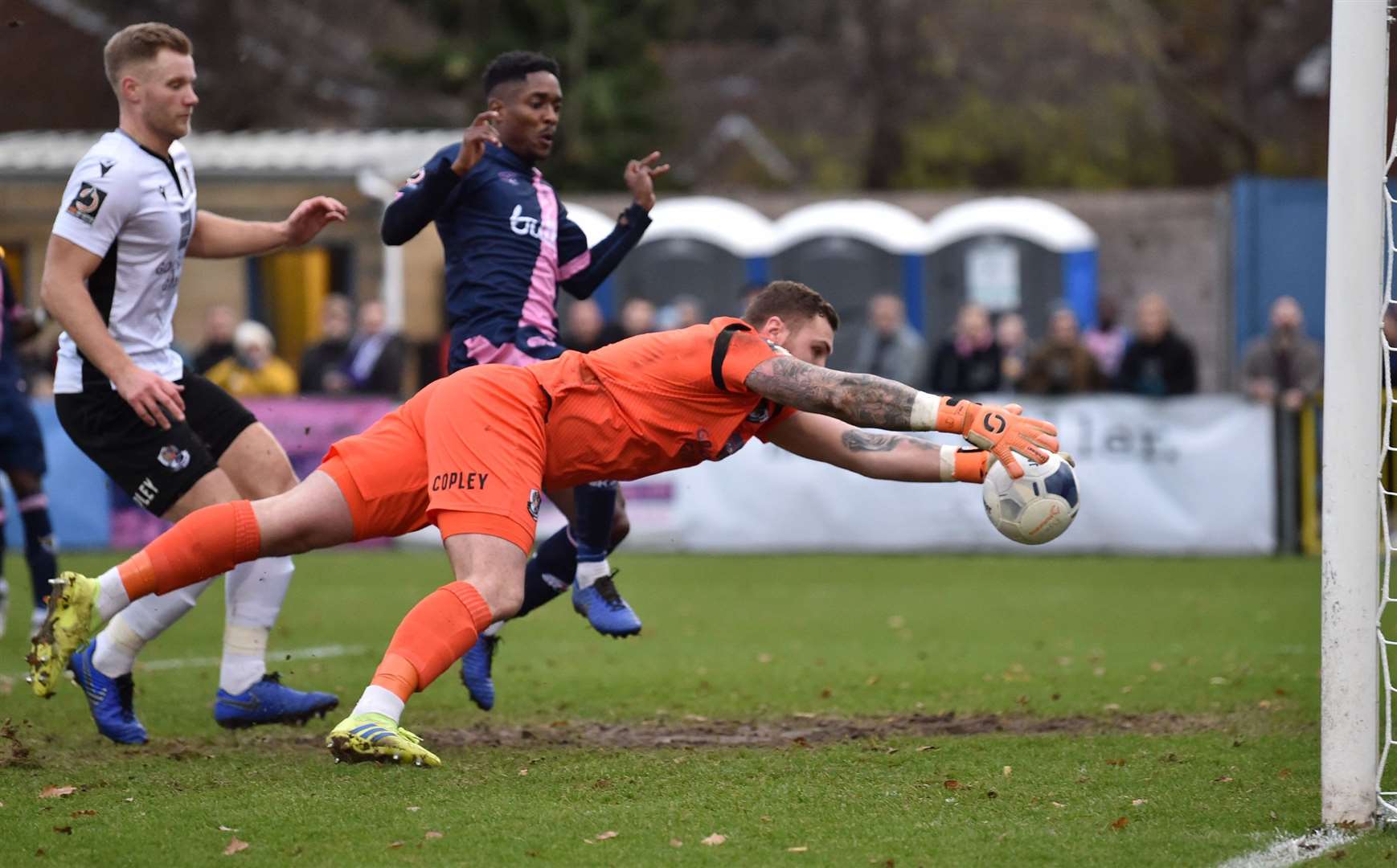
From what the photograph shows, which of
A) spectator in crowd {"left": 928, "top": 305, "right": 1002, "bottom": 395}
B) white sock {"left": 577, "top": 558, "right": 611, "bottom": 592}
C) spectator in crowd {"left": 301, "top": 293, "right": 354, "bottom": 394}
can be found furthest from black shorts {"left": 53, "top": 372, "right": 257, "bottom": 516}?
spectator in crowd {"left": 928, "top": 305, "right": 1002, "bottom": 395}

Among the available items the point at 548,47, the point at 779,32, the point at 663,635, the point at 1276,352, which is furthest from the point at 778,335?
the point at 779,32

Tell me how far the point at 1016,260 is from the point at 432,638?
60.1 ft

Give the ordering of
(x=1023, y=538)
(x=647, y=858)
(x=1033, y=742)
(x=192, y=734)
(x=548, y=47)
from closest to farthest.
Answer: (x=647, y=858)
(x=1023, y=538)
(x=1033, y=742)
(x=192, y=734)
(x=548, y=47)

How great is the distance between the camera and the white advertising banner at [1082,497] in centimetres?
1530

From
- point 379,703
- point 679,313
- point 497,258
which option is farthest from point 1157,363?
point 379,703

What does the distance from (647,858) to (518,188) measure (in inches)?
133

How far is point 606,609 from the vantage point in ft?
23.2

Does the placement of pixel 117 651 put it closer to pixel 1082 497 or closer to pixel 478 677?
pixel 478 677

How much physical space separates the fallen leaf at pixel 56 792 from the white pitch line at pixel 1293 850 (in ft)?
11.4

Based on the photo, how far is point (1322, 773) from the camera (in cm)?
486

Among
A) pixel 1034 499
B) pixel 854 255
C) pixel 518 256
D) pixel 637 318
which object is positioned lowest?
pixel 1034 499

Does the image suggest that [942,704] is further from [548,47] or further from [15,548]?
[548,47]

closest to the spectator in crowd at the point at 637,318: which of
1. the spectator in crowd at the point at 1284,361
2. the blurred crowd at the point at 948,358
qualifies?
the blurred crowd at the point at 948,358

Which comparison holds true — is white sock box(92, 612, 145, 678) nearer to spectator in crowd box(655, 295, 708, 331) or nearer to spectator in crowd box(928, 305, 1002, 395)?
spectator in crowd box(655, 295, 708, 331)
